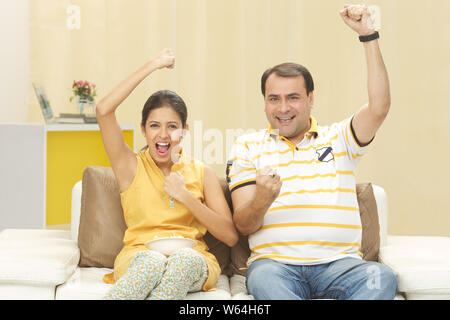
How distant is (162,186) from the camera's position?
5.66ft

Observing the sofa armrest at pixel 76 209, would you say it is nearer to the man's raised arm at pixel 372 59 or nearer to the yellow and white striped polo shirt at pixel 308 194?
the yellow and white striped polo shirt at pixel 308 194

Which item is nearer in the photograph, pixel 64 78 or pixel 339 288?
pixel 339 288

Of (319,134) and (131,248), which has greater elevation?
(319,134)

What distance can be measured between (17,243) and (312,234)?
978mm

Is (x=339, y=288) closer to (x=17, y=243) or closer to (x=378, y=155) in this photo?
(x=17, y=243)

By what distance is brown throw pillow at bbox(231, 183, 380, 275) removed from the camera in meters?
1.80

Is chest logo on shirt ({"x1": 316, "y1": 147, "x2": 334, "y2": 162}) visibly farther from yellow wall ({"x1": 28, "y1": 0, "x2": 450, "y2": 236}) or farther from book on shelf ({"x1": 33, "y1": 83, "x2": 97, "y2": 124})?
yellow wall ({"x1": 28, "y1": 0, "x2": 450, "y2": 236})

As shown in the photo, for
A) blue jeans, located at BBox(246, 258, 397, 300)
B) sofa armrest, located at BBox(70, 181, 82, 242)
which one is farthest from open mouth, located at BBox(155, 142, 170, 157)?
blue jeans, located at BBox(246, 258, 397, 300)

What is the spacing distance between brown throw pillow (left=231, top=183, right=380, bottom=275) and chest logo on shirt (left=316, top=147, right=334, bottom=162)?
0.20 meters

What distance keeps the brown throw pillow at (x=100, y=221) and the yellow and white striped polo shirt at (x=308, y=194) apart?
404mm

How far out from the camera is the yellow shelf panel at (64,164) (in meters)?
2.79

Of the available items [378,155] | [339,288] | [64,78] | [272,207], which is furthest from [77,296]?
[378,155]
